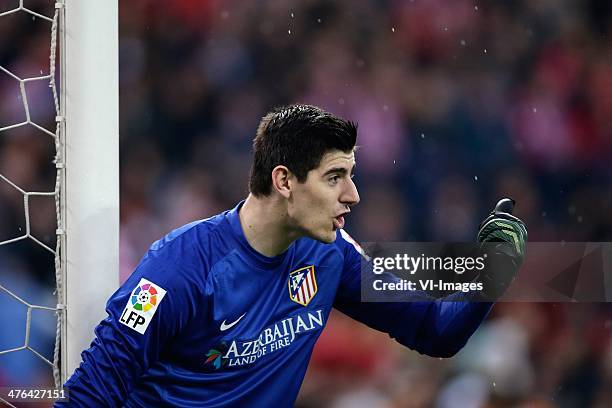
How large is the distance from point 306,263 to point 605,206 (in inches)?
107

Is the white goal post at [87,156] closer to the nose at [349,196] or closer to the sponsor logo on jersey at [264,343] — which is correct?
the sponsor logo on jersey at [264,343]

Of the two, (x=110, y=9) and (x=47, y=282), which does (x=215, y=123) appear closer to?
(x=47, y=282)

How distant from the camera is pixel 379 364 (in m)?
4.12

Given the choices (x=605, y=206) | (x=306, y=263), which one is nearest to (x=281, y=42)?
(x=605, y=206)

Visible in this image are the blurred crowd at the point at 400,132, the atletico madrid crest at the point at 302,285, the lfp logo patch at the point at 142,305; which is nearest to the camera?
the lfp logo patch at the point at 142,305

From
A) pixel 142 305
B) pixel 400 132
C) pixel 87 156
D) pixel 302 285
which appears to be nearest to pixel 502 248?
pixel 302 285

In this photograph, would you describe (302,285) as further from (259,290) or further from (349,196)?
(349,196)

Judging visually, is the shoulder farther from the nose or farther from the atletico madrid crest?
the nose

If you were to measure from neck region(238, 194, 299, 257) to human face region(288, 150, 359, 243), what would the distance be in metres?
0.05

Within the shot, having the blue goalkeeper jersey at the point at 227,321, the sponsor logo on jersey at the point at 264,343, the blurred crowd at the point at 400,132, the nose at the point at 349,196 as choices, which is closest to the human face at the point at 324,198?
the nose at the point at 349,196

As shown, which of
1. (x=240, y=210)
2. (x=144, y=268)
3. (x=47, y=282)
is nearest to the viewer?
(x=144, y=268)

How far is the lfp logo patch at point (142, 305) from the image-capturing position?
192 cm

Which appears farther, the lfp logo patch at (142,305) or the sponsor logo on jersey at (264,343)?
the sponsor logo on jersey at (264,343)

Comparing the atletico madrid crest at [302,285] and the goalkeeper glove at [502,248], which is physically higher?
the goalkeeper glove at [502,248]
